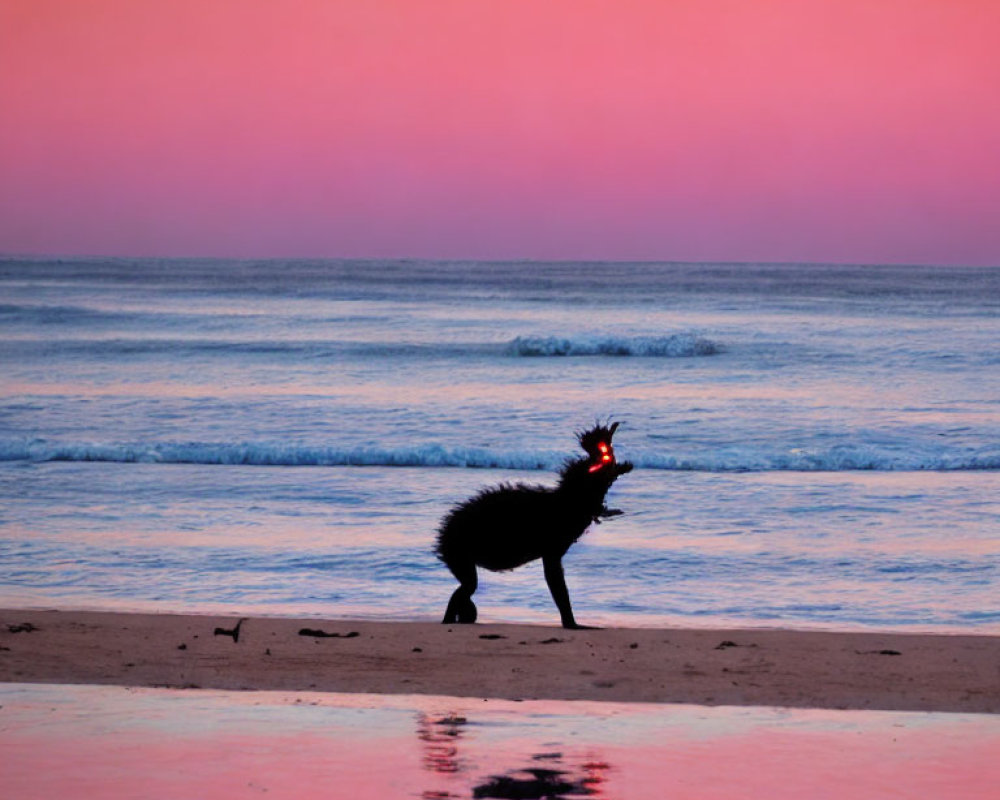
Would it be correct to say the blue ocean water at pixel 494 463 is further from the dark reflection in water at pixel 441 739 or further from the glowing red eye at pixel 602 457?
the dark reflection in water at pixel 441 739

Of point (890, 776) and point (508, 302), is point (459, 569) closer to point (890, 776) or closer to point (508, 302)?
point (890, 776)

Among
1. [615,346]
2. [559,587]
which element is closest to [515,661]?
[559,587]

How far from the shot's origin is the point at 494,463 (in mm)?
19578

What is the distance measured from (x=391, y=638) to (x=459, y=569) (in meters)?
0.75

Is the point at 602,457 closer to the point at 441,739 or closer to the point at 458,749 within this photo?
the point at 441,739

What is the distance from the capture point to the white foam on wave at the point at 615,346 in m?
39.2

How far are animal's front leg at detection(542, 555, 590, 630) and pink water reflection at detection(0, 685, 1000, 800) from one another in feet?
6.41

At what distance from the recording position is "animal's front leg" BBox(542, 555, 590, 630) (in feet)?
28.4

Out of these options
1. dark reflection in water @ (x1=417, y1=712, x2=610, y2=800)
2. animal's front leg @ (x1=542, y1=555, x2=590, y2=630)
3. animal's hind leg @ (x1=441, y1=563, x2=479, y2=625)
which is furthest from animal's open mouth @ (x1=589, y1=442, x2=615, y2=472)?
dark reflection in water @ (x1=417, y1=712, x2=610, y2=800)

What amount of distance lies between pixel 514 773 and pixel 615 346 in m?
35.2

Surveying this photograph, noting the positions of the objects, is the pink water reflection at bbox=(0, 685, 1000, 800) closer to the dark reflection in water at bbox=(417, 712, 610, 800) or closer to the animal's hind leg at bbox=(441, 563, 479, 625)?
the dark reflection in water at bbox=(417, 712, 610, 800)

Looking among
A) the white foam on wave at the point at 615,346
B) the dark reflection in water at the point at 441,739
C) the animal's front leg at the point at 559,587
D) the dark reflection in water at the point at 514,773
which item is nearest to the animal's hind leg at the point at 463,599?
the animal's front leg at the point at 559,587

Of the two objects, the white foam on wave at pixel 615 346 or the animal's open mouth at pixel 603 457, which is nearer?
the animal's open mouth at pixel 603 457

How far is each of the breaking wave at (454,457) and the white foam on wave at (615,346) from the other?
19175 mm
